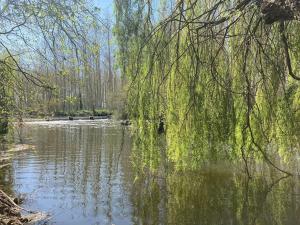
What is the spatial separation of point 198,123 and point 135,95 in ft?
3.52

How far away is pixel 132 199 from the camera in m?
10.8

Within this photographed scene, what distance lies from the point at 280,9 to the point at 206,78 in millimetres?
2846

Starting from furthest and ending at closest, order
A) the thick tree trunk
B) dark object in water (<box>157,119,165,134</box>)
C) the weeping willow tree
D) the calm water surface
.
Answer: the calm water surface, dark object in water (<box>157,119,165,134</box>), the weeping willow tree, the thick tree trunk

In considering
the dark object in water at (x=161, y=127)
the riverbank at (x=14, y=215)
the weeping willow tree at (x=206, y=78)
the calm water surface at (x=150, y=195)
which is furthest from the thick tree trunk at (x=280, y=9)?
the riverbank at (x=14, y=215)

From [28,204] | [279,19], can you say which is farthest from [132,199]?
[279,19]

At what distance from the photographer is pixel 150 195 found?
36.4 ft

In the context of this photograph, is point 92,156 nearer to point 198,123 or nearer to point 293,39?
point 198,123

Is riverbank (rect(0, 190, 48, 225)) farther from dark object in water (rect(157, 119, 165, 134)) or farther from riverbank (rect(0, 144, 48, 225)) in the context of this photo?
dark object in water (rect(157, 119, 165, 134))

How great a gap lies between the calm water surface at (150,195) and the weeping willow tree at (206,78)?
85 centimetres

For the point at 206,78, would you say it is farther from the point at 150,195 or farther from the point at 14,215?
the point at 150,195

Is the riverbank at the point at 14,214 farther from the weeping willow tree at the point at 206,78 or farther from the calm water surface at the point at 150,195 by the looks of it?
Answer: the weeping willow tree at the point at 206,78

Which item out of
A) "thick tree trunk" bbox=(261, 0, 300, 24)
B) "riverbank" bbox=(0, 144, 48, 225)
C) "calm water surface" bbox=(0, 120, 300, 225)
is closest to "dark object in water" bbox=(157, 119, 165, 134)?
"calm water surface" bbox=(0, 120, 300, 225)

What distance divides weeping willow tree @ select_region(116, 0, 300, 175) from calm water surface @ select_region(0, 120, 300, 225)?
2.80 ft

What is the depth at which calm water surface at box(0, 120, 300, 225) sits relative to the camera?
9.23 meters
